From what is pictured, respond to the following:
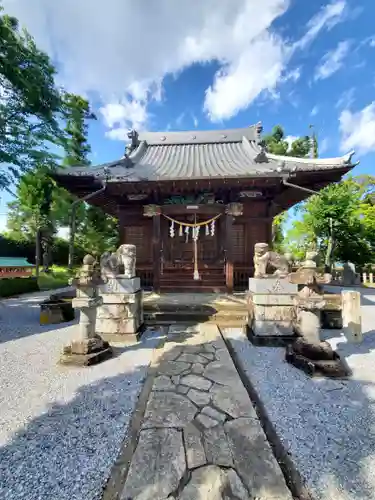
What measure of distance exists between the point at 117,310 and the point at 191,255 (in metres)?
4.85

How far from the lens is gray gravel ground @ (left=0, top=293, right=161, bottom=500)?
72.8 inches

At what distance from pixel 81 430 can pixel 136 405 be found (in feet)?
2.09

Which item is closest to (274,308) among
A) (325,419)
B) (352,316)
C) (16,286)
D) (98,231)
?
(352,316)

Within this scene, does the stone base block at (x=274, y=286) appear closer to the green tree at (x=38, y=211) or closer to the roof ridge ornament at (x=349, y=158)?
the roof ridge ornament at (x=349, y=158)

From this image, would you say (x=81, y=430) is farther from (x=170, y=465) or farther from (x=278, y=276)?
(x=278, y=276)

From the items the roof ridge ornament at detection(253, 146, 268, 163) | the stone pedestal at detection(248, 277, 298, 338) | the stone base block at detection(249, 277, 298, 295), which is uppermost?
the roof ridge ornament at detection(253, 146, 268, 163)

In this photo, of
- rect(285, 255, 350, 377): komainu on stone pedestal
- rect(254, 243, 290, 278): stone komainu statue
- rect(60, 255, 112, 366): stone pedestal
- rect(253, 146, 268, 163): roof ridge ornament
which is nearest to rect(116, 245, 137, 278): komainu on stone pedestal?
rect(60, 255, 112, 366): stone pedestal

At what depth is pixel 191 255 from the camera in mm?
9414

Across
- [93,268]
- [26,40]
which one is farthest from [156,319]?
[26,40]

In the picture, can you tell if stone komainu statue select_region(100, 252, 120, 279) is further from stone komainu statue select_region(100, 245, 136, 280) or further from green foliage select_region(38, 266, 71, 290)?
green foliage select_region(38, 266, 71, 290)

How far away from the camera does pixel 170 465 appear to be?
75.0 inches

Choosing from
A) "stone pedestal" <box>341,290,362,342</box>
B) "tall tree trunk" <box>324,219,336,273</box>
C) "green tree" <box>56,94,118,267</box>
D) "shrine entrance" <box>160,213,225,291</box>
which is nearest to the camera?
"stone pedestal" <box>341,290,362,342</box>

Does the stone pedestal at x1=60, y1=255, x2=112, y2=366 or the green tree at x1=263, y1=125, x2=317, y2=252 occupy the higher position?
the green tree at x1=263, y1=125, x2=317, y2=252

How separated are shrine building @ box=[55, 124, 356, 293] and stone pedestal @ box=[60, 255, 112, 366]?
3.83 meters
